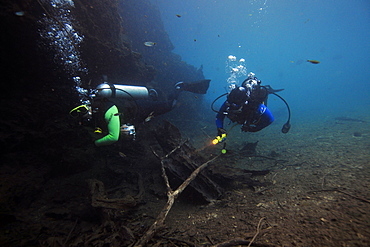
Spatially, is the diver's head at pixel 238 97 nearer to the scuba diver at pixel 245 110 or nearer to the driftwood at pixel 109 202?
the scuba diver at pixel 245 110

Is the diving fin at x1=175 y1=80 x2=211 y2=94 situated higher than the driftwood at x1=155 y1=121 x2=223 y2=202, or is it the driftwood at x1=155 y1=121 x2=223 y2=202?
the diving fin at x1=175 y1=80 x2=211 y2=94

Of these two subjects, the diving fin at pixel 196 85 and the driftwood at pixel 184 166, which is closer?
the driftwood at pixel 184 166

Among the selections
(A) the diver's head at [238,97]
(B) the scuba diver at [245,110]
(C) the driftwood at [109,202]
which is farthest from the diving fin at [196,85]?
(C) the driftwood at [109,202]

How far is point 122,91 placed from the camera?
18.3 feet

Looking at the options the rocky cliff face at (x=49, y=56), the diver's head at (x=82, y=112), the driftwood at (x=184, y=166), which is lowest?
the driftwood at (x=184, y=166)

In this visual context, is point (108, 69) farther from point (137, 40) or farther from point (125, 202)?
point (137, 40)

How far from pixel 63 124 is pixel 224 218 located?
5429mm

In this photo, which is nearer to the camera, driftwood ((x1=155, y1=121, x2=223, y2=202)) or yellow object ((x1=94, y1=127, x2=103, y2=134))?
yellow object ((x1=94, y1=127, x2=103, y2=134))

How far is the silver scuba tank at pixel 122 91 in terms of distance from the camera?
506 centimetres

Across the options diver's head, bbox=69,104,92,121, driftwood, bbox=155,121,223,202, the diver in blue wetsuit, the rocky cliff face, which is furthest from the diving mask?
the diver in blue wetsuit

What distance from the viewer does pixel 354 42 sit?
326 feet

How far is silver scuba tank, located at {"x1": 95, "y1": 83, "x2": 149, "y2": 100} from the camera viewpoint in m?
5.06

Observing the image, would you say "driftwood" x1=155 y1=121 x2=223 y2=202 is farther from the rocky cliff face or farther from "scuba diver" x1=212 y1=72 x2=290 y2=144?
the rocky cliff face

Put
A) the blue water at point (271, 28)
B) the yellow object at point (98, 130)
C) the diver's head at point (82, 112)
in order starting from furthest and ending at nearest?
the blue water at point (271, 28), the yellow object at point (98, 130), the diver's head at point (82, 112)
